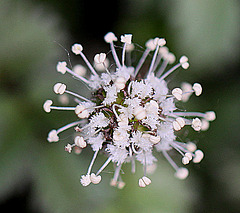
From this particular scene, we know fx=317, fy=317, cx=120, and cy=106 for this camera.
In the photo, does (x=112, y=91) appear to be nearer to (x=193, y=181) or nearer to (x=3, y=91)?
(x=3, y=91)

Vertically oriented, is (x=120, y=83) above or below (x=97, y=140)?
above

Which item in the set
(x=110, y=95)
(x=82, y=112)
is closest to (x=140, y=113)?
(x=110, y=95)

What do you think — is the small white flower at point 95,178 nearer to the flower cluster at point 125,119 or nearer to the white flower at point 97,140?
the flower cluster at point 125,119

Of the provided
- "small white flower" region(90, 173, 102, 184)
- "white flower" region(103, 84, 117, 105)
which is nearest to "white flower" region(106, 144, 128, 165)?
"small white flower" region(90, 173, 102, 184)

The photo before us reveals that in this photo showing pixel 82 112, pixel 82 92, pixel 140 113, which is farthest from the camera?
pixel 82 92

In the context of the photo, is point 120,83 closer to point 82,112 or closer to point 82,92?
point 82,112

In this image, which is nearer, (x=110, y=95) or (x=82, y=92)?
(x=110, y=95)

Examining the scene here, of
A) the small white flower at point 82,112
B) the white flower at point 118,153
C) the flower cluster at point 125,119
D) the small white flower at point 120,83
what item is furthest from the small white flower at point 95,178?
the small white flower at point 120,83

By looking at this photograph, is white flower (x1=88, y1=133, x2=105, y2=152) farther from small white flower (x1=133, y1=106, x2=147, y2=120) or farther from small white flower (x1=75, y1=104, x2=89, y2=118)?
small white flower (x1=133, y1=106, x2=147, y2=120)
